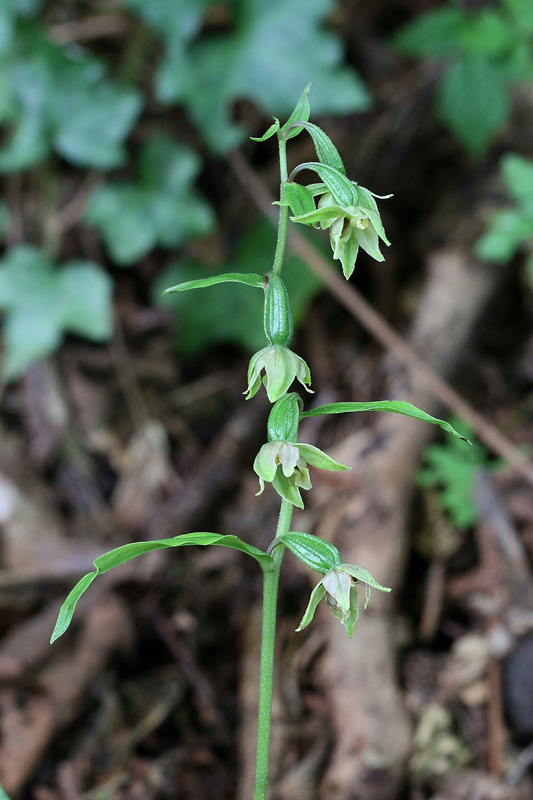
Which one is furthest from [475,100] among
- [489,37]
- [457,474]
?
[457,474]

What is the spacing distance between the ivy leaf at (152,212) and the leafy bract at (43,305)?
0.21m

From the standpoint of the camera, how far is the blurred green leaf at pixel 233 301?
11.6 feet

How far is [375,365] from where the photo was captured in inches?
142

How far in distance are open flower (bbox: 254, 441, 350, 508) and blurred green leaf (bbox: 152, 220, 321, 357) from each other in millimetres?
2310

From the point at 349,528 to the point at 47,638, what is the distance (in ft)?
3.44

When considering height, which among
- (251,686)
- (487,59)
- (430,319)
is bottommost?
(251,686)

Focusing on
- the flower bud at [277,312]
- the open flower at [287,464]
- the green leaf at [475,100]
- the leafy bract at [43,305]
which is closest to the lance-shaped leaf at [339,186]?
the flower bud at [277,312]

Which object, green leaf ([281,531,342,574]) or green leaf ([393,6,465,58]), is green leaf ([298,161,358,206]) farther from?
green leaf ([393,6,465,58])

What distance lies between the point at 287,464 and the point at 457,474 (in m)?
1.80

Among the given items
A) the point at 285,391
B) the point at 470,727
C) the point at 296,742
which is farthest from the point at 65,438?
the point at 285,391

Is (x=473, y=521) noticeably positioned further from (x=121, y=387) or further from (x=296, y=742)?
(x=121, y=387)

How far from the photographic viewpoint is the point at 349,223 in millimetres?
1210

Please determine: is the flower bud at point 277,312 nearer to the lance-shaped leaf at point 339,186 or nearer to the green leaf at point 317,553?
the lance-shaped leaf at point 339,186

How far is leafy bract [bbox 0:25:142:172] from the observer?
11.1 ft
